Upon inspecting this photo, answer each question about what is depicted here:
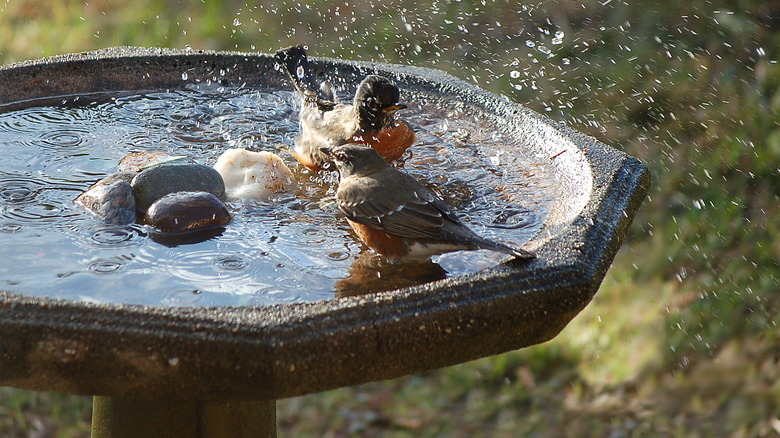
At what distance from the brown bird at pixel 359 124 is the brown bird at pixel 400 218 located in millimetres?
579

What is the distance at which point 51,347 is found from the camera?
1.63 metres

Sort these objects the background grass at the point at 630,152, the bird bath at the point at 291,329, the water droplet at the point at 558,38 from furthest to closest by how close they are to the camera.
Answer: the water droplet at the point at 558,38
the background grass at the point at 630,152
the bird bath at the point at 291,329

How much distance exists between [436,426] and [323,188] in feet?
6.58

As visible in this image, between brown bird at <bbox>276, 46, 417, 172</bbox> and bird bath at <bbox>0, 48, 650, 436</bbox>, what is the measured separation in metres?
0.72

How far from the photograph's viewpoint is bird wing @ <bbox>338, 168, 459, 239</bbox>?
2.31 m

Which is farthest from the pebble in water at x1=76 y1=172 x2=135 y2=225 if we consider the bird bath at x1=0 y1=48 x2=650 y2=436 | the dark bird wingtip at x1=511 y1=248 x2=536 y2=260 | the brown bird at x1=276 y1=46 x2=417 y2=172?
the dark bird wingtip at x1=511 y1=248 x2=536 y2=260

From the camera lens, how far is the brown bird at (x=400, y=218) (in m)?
2.29

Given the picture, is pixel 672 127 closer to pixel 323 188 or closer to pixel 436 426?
pixel 436 426

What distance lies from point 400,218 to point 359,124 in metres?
1.12

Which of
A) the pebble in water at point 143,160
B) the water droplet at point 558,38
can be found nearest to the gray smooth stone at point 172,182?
the pebble in water at point 143,160

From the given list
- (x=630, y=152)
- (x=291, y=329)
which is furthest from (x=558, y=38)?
(x=291, y=329)

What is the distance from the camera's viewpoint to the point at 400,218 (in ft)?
7.73

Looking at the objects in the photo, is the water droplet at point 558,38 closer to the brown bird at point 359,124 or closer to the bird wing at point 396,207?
the brown bird at point 359,124

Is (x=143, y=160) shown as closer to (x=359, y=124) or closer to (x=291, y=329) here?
(x=359, y=124)
